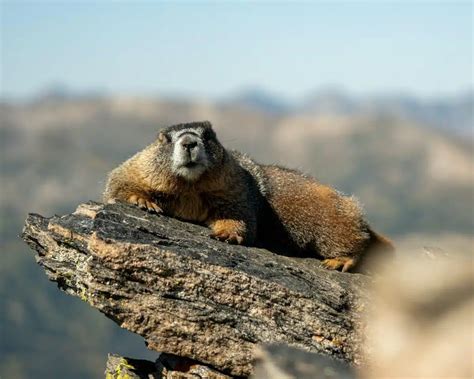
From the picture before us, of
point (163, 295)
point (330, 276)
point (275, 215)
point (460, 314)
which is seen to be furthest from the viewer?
point (275, 215)

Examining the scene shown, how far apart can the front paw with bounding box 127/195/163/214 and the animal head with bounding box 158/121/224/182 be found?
849 mm

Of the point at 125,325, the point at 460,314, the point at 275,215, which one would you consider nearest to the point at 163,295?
the point at 125,325

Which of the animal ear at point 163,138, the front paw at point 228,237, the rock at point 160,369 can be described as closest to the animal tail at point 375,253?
the front paw at point 228,237

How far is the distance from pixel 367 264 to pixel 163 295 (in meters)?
6.18

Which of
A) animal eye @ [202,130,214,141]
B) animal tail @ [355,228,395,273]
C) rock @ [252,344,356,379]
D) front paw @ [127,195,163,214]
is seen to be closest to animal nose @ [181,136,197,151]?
animal eye @ [202,130,214,141]

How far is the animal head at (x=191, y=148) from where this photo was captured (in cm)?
1466

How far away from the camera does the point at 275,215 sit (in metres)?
16.8

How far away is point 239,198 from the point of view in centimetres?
1562

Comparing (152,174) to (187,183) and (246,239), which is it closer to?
(187,183)

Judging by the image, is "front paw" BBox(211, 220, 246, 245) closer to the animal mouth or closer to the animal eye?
the animal mouth

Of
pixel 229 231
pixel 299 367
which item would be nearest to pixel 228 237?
pixel 229 231

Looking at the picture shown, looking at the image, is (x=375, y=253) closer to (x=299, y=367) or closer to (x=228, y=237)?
(x=228, y=237)

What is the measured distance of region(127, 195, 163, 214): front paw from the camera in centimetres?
1480

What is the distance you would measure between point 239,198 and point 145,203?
2049 mm
